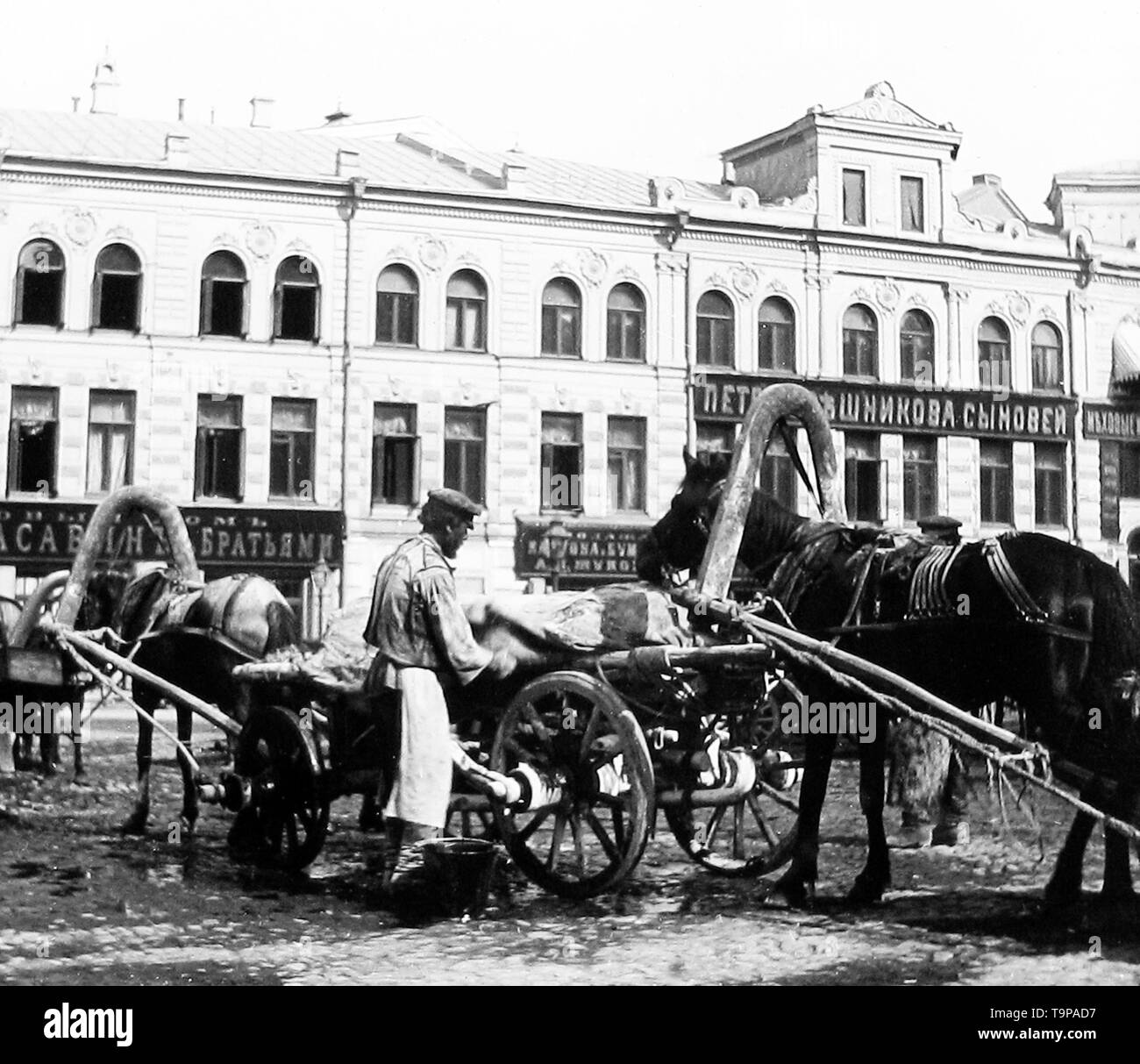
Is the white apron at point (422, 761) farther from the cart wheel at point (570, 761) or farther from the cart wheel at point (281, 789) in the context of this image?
the cart wheel at point (281, 789)

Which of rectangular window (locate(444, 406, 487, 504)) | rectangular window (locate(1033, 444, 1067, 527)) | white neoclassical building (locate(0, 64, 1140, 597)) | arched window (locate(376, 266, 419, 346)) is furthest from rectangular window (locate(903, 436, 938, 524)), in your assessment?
arched window (locate(376, 266, 419, 346))

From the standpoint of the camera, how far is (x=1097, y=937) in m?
4.82

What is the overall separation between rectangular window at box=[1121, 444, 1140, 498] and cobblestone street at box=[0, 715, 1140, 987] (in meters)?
1.45

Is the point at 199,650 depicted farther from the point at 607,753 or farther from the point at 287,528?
the point at 607,753

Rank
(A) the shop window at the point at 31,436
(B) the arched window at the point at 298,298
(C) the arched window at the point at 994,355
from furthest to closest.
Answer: (C) the arched window at the point at 994,355
(B) the arched window at the point at 298,298
(A) the shop window at the point at 31,436

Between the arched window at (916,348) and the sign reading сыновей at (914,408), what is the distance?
0.07 metres

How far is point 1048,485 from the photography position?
21.7 ft

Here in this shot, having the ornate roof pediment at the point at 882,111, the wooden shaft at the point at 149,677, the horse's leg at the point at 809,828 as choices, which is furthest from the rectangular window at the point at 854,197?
the wooden shaft at the point at 149,677

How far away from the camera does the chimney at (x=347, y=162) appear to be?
21.7ft

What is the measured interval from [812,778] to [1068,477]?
2.14 metres

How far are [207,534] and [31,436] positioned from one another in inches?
35.4

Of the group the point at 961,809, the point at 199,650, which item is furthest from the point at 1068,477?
the point at 199,650

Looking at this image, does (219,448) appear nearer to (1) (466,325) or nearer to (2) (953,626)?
(1) (466,325)
